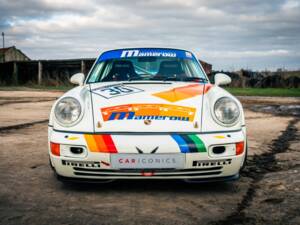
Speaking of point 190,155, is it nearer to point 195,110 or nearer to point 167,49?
point 195,110

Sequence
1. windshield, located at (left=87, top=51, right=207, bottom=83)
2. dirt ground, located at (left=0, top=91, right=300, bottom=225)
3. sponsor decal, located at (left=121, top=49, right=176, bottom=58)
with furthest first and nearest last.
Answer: sponsor decal, located at (left=121, top=49, right=176, bottom=58)
windshield, located at (left=87, top=51, right=207, bottom=83)
dirt ground, located at (left=0, top=91, right=300, bottom=225)

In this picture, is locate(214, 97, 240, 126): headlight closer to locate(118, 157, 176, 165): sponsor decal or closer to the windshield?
locate(118, 157, 176, 165): sponsor decal

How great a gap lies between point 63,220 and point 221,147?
1287 millimetres

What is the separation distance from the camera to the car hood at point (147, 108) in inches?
132

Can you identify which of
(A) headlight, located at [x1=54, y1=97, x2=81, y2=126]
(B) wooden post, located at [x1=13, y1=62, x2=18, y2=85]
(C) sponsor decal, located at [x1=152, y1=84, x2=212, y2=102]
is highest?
(C) sponsor decal, located at [x1=152, y1=84, x2=212, y2=102]

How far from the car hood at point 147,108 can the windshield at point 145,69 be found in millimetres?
673

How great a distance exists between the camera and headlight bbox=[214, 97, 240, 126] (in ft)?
11.5

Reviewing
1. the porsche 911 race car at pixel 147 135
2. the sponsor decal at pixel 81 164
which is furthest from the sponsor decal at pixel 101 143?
the sponsor decal at pixel 81 164

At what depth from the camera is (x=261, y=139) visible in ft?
21.4

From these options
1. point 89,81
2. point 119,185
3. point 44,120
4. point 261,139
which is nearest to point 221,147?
point 119,185

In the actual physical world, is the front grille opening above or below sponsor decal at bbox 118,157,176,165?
above

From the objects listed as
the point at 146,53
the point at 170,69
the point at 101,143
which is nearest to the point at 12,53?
the point at 146,53

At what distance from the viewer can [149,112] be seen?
11.3 feet

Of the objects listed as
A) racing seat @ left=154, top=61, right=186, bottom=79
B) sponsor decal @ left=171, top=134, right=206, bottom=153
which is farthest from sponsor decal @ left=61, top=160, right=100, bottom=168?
racing seat @ left=154, top=61, right=186, bottom=79
